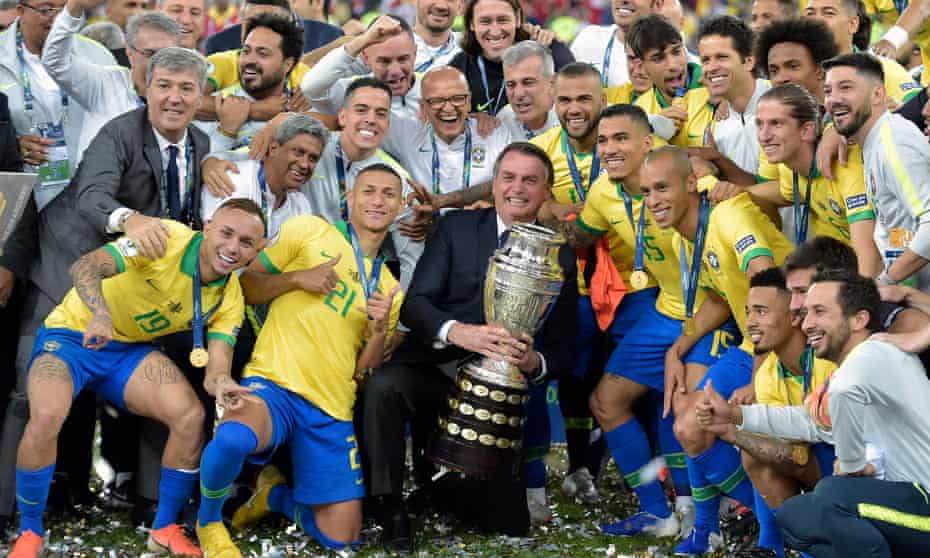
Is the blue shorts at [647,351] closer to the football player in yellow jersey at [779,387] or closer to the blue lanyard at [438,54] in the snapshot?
the football player in yellow jersey at [779,387]

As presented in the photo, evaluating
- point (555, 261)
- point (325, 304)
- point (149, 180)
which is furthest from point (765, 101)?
point (149, 180)

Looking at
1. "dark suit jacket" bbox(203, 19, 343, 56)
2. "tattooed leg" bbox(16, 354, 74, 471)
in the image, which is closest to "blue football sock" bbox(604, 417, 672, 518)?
"tattooed leg" bbox(16, 354, 74, 471)

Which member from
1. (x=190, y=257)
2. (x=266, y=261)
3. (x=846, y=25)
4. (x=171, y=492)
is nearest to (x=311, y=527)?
(x=171, y=492)

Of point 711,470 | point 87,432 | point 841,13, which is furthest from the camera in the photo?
point 841,13

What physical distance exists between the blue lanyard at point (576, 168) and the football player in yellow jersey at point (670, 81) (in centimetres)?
46

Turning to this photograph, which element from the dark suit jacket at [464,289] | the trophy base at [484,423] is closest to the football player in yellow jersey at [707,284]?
the dark suit jacket at [464,289]

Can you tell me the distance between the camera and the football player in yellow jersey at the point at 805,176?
675 cm

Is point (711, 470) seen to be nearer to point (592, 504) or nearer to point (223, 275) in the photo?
point (592, 504)

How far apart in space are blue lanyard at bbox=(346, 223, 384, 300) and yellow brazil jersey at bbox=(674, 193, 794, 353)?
5.25ft

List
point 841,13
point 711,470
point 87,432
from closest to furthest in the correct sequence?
1. point 711,470
2. point 87,432
3. point 841,13

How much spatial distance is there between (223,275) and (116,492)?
155cm

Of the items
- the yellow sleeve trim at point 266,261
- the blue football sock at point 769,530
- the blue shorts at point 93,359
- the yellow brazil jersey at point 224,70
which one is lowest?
the blue football sock at point 769,530

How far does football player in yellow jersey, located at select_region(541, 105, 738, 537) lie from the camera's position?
762 centimetres

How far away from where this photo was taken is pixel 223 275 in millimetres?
7125
